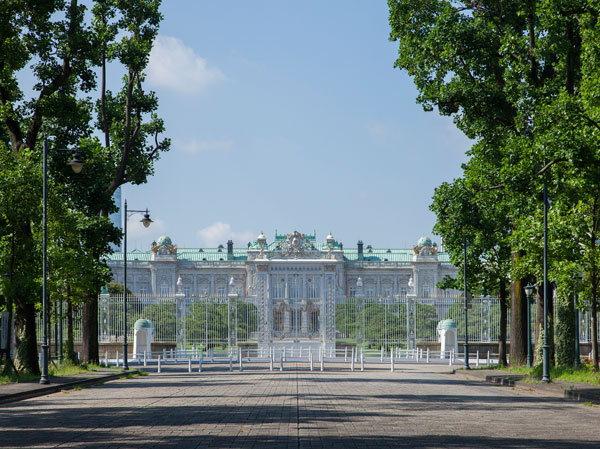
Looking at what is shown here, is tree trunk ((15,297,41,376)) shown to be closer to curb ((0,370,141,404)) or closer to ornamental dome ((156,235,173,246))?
curb ((0,370,141,404))

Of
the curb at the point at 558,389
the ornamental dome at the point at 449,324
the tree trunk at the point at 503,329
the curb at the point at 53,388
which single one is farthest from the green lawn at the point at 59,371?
the ornamental dome at the point at 449,324

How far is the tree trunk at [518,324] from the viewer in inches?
1272

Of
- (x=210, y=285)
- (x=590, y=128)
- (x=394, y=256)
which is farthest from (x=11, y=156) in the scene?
(x=394, y=256)

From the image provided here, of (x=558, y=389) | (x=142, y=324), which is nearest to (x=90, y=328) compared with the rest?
(x=142, y=324)

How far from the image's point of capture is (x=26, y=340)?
27.6 meters

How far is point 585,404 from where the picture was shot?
60.3 ft

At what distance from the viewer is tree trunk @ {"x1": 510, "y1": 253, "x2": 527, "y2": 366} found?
32.3 m

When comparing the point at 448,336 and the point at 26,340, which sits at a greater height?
the point at 26,340

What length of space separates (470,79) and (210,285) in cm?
10894

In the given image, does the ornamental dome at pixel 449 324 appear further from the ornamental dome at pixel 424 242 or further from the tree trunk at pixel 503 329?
the ornamental dome at pixel 424 242

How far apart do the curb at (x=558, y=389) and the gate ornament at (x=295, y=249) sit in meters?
74.9

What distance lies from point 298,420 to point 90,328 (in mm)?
23344

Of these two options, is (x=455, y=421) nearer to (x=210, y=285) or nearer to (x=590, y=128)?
(x=590, y=128)

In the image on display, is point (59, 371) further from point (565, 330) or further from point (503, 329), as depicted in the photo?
point (503, 329)
